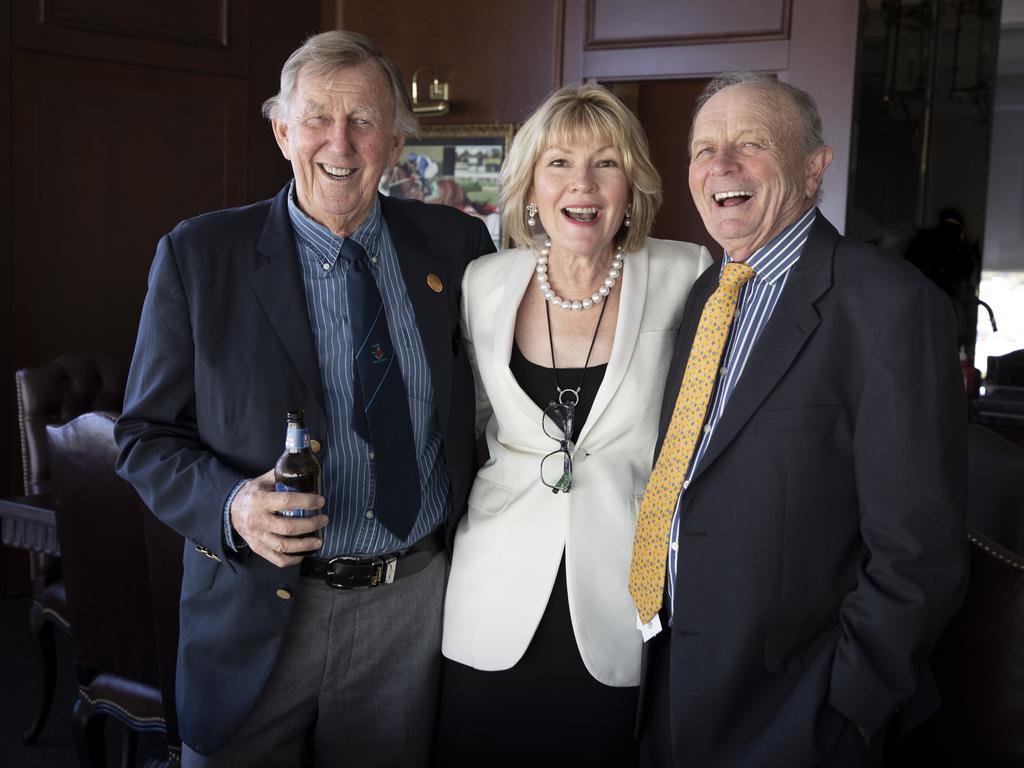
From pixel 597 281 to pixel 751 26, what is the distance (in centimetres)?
293

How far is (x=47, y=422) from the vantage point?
3.90 metres

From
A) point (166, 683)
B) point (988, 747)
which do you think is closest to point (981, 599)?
point (988, 747)

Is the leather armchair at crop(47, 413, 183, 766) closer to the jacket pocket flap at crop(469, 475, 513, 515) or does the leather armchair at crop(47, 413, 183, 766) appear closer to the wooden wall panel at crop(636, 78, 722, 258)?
the jacket pocket flap at crop(469, 475, 513, 515)

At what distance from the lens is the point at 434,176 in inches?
218

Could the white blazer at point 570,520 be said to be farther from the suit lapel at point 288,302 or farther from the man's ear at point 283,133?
the man's ear at point 283,133

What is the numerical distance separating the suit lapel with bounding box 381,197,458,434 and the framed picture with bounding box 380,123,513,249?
316cm

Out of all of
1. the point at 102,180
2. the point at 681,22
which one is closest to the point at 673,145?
the point at 681,22

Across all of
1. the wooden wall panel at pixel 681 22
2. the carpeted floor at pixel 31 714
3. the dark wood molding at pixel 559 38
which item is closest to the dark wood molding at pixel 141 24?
the dark wood molding at pixel 559 38

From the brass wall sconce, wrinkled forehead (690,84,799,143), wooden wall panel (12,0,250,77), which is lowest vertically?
wrinkled forehead (690,84,799,143)

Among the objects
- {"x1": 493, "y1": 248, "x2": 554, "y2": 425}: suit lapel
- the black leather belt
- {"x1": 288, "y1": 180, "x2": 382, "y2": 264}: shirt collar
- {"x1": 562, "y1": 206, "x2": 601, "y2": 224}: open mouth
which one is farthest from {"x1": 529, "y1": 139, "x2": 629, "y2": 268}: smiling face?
the black leather belt

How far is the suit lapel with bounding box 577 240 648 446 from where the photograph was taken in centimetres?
202

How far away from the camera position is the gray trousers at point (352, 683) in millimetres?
A: 1968

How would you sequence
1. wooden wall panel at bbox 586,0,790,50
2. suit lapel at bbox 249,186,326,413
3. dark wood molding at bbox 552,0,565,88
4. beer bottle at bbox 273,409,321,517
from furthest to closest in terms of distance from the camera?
dark wood molding at bbox 552,0,565,88
wooden wall panel at bbox 586,0,790,50
suit lapel at bbox 249,186,326,413
beer bottle at bbox 273,409,321,517

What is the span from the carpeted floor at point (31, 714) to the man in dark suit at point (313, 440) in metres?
1.71
